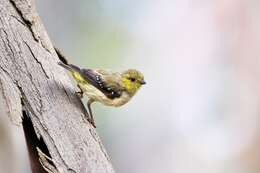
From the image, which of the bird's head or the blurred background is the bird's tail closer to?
the bird's head

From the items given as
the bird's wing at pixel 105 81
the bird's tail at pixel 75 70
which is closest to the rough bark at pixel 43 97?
the bird's tail at pixel 75 70

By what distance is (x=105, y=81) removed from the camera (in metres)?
2.85

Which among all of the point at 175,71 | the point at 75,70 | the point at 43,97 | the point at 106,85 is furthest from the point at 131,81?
the point at 175,71

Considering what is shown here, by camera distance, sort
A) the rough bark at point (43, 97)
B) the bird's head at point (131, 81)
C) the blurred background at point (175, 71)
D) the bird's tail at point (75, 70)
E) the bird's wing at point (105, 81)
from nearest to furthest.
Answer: the rough bark at point (43, 97), the bird's tail at point (75, 70), the bird's wing at point (105, 81), the bird's head at point (131, 81), the blurred background at point (175, 71)

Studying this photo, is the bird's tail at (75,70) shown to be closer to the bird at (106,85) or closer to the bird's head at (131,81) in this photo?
the bird at (106,85)

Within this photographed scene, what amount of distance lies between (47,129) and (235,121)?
3491 mm

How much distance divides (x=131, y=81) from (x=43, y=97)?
0.74 m

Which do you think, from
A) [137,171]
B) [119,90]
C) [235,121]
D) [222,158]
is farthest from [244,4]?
[119,90]

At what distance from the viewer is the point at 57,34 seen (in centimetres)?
569

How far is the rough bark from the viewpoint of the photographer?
7.38 ft

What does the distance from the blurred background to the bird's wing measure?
1.99m

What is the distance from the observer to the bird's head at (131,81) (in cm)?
297

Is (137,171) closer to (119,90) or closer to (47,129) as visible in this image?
(119,90)

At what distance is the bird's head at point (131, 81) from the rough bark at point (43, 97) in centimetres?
44
